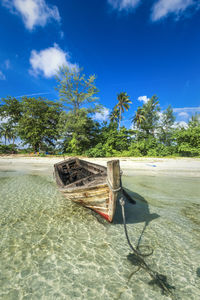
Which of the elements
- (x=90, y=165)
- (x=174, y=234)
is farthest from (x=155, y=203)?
(x=90, y=165)

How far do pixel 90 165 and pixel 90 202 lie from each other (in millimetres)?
2948

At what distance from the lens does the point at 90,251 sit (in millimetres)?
2693

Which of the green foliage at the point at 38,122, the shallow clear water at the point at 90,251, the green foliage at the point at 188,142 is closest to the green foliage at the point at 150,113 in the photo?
the green foliage at the point at 188,142

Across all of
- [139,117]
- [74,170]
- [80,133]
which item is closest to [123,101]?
[139,117]

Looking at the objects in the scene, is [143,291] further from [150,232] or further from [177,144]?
[177,144]

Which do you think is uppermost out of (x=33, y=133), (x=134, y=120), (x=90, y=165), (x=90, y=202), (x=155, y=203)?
(x=134, y=120)

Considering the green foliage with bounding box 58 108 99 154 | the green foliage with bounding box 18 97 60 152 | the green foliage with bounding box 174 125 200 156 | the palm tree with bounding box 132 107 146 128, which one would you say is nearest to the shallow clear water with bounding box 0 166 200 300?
the green foliage with bounding box 58 108 99 154

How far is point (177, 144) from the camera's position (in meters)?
19.3

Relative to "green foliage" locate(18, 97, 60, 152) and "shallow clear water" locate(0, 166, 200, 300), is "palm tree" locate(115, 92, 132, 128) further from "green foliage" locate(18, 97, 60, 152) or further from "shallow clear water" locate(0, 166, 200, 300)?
"shallow clear water" locate(0, 166, 200, 300)

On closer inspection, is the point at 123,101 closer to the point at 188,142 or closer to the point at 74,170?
the point at 188,142

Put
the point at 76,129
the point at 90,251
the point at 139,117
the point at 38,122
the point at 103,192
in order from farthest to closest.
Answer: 1. the point at 139,117
2. the point at 38,122
3. the point at 76,129
4. the point at 103,192
5. the point at 90,251

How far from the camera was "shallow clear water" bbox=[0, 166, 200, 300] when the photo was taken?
1942 mm

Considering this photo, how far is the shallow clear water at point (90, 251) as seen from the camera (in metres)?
1.94

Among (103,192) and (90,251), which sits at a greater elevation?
(103,192)
